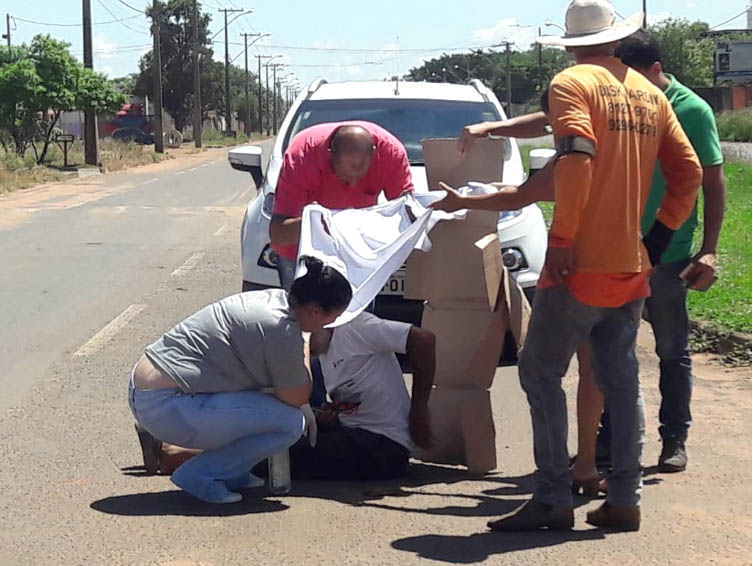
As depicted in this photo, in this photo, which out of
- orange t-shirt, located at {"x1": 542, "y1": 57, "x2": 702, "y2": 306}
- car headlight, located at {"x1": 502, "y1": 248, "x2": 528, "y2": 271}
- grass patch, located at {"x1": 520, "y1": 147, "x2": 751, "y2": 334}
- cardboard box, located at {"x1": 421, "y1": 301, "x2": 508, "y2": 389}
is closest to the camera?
orange t-shirt, located at {"x1": 542, "y1": 57, "x2": 702, "y2": 306}

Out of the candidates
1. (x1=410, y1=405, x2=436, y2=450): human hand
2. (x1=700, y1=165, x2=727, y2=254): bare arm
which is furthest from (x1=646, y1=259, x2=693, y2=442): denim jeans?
(x1=410, y1=405, x2=436, y2=450): human hand

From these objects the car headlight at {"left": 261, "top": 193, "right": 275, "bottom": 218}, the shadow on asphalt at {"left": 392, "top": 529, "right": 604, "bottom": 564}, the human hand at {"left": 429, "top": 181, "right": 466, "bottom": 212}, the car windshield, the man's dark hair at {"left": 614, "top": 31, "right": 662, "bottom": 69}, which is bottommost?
the shadow on asphalt at {"left": 392, "top": 529, "right": 604, "bottom": 564}

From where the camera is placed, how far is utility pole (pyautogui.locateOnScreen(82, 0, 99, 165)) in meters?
40.3

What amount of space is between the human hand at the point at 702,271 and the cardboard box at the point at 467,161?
1.03m

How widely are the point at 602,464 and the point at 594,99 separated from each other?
2090mm

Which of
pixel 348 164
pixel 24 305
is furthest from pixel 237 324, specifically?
pixel 24 305

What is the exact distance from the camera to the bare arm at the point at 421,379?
17.7ft

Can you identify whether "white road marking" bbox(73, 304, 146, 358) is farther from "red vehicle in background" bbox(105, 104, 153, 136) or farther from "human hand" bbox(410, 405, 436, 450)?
"red vehicle in background" bbox(105, 104, 153, 136)

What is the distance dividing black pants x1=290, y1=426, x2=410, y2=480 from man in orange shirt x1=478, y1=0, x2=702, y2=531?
838mm

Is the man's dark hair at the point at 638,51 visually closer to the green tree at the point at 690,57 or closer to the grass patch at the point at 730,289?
the grass patch at the point at 730,289

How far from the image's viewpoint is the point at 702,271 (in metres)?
5.00

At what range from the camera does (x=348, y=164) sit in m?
5.81

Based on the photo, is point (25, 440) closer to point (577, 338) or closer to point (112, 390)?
point (112, 390)

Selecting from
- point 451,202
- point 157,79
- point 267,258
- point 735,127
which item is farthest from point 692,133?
point 157,79
